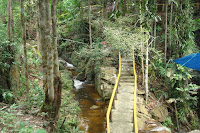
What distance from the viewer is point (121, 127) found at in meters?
6.09

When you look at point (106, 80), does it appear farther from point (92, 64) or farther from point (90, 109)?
point (92, 64)

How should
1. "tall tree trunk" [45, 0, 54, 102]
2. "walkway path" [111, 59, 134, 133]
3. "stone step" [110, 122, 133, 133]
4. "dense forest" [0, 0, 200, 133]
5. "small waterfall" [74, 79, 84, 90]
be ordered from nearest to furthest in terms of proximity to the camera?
"tall tree trunk" [45, 0, 54, 102], "dense forest" [0, 0, 200, 133], "stone step" [110, 122, 133, 133], "walkway path" [111, 59, 134, 133], "small waterfall" [74, 79, 84, 90]

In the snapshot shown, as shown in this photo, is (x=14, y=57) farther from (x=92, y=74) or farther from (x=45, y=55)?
(x=92, y=74)

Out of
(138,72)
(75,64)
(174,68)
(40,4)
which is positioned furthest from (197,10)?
(40,4)

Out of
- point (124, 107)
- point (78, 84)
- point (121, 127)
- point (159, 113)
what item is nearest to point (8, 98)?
point (121, 127)

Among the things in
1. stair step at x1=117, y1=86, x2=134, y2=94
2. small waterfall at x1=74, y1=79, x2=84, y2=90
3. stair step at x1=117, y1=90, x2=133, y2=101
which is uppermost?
stair step at x1=117, y1=86, x2=134, y2=94

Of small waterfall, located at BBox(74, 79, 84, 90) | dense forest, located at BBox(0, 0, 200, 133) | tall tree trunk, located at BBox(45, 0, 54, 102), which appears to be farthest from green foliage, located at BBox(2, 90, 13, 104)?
small waterfall, located at BBox(74, 79, 84, 90)

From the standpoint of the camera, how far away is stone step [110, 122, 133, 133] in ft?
19.3

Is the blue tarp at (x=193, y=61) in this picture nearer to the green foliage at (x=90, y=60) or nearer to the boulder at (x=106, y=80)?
the boulder at (x=106, y=80)

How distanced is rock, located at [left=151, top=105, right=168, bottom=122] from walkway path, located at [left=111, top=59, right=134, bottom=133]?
201 centimetres

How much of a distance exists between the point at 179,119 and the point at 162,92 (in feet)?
6.63

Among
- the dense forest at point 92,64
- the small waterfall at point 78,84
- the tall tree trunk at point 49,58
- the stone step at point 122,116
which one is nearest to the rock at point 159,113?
the dense forest at point 92,64

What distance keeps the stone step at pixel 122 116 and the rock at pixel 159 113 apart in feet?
10.2

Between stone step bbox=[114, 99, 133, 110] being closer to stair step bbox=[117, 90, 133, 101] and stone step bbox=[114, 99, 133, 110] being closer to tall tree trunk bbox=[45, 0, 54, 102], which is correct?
stair step bbox=[117, 90, 133, 101]
